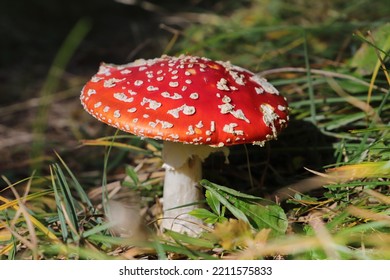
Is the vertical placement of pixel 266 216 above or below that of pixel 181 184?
below

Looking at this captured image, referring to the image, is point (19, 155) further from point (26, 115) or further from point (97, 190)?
point (97, 190)

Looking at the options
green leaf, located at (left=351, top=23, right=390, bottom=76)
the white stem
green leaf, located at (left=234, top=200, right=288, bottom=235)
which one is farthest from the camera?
green leaf, located at (left=351, top=23, right=390, bottom=76)

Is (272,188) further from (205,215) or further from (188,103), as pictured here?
(188,103)

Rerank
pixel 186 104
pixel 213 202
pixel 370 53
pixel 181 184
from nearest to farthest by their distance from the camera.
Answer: pixel 186 104 → pixel 213 202 → pixel 181 184 → pixel 370 53

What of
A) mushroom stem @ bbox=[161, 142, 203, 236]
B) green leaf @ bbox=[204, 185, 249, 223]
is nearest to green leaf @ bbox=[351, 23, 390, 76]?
mushroom stem @ bbox=[161, 142, 203, 236]

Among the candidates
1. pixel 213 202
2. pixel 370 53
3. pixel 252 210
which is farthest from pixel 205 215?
pixel 370 53

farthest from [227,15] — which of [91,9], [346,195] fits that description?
[346,195]

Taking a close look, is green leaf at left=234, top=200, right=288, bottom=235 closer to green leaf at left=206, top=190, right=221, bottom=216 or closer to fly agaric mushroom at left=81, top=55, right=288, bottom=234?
green leaf at left=206, top=190, right=221, bottom=216

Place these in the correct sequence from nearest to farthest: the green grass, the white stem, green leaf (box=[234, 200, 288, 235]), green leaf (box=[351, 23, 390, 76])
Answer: the green grass → green leaf (box=[234, 200, 288, 235]) → the white stem → green leaf (box=[351, 23, 390, 76])
